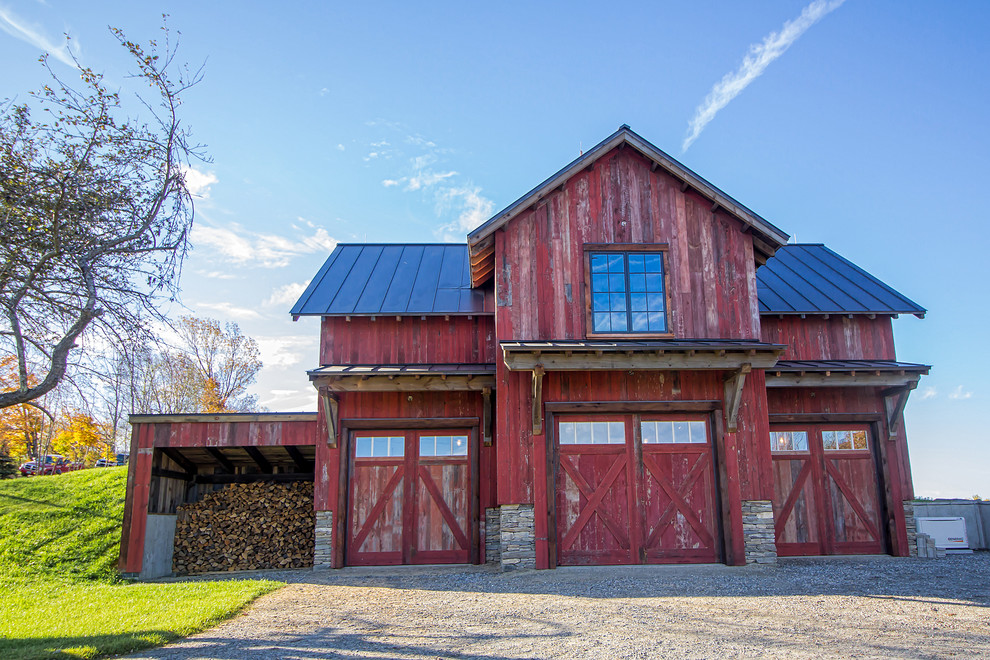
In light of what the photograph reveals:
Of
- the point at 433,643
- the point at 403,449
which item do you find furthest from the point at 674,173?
the point at 433,643

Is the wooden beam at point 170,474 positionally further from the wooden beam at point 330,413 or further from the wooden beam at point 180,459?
the wooden beam at point 330,413

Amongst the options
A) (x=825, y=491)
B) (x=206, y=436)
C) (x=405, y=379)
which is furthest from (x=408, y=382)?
(x=825, y=491)

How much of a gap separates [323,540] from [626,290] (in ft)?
23.7

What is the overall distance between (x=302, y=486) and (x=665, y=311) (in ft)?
28.0

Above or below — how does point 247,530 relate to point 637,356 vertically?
below

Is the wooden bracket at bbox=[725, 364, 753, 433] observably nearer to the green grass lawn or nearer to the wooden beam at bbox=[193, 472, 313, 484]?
the green grass lawn

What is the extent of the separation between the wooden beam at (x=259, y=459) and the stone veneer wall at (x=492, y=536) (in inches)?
205

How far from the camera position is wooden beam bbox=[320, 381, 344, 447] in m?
13.5

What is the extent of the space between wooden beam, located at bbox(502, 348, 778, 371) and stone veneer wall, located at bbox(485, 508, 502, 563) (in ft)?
11.3

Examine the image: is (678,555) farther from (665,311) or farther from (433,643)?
(433,643)

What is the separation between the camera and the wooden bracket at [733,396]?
12008 mm

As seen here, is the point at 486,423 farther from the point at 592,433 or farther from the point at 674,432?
the point at 674,432

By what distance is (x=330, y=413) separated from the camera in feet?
44.7

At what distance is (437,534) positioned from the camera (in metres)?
13.9
